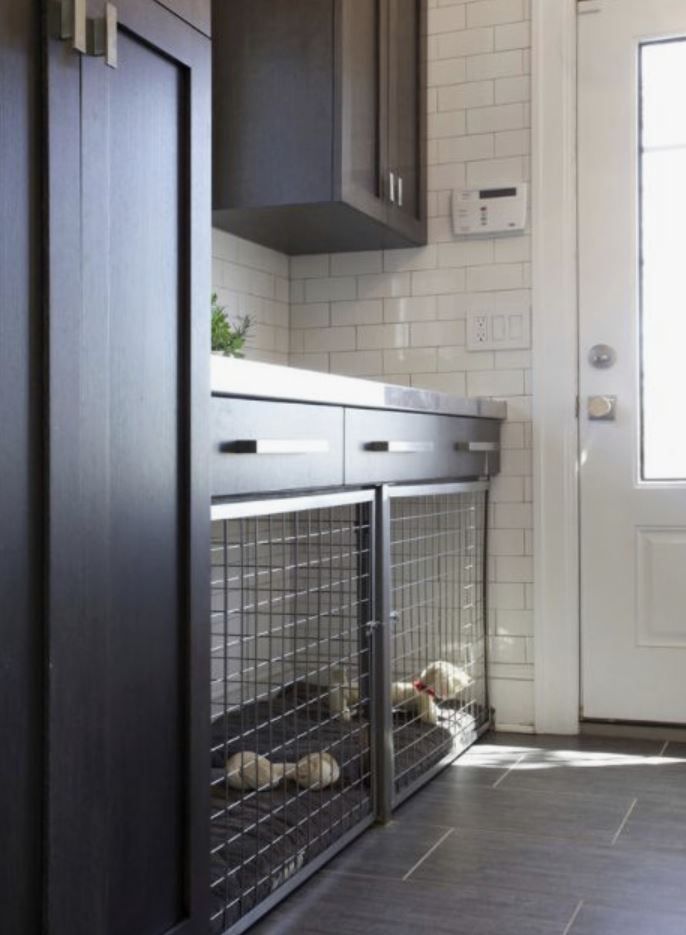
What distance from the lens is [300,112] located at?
10.3 ft

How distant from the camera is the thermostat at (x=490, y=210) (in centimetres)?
363

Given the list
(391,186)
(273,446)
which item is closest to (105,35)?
(273,446)

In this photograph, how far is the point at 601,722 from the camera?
11.7 ft

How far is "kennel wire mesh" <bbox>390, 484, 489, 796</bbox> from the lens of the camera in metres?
3.31

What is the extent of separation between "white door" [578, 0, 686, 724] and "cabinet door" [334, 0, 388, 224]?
0.63m

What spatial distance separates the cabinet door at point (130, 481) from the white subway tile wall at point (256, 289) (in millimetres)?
1637

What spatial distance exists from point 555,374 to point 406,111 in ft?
2.85

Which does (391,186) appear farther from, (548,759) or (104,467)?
(104,467)

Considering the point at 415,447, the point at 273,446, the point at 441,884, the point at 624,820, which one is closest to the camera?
the point at 273,446

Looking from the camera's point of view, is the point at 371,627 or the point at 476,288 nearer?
the point at 371,627

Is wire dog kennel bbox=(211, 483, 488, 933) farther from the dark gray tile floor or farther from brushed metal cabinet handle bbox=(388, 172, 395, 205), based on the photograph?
brushed metal cabinet handle bbox=(388, 172, 395, 205)

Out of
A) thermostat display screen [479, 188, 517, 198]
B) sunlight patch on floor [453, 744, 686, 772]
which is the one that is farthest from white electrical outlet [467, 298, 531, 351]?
sunlight patch on floor [453, 744, 686, 772]

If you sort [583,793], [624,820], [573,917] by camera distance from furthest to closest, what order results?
[583,793], [624,820], [573,917]

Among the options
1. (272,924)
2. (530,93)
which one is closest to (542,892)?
(272,924)
